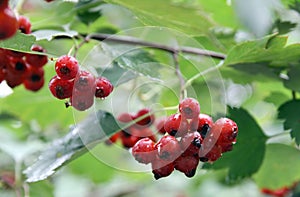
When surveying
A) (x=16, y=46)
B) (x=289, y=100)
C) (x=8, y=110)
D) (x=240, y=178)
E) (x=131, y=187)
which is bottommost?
(x=131, y=187)

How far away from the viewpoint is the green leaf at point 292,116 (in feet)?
4.53

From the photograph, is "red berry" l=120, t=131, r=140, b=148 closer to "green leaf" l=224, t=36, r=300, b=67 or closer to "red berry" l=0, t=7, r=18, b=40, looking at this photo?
"green leaf" l=224, t=36, r=300, b=67

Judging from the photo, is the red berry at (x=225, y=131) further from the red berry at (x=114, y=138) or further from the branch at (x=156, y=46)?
the red berry at (x=114, y=138)

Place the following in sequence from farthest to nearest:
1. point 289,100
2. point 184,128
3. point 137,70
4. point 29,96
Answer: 1. point 29,96
2. point 289,100
3. point 137,70
4. point 184,128

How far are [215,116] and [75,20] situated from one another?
1.67 feet

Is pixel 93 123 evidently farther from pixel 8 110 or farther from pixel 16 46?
pixel 8 110

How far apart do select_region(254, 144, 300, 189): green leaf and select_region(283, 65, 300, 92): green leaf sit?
0.28 metres

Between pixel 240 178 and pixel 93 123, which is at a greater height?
pixel 93 123

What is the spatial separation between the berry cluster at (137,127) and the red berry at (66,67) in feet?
1.30

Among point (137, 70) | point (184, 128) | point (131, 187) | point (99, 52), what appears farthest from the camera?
point (131, 187)

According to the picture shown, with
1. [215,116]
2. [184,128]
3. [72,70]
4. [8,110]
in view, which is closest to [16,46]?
[72,70]

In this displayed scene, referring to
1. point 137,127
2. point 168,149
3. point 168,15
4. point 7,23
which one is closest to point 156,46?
point 137,127

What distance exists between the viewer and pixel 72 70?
103 centimetres

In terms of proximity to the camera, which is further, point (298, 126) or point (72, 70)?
point (298, 126)
